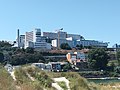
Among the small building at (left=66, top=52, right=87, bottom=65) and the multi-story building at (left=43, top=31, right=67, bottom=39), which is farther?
the multi-story building at (left=43, top=31, right=67, bottom=39)

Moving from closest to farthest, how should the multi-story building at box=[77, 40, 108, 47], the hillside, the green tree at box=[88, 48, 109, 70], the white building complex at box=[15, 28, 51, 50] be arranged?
the hillside < the green tree at box=[88, 48, 109, 70] < the white building complex at box=[15, 28, 51, 50] < the multi-story building at box=[77, 40, 108, 47]

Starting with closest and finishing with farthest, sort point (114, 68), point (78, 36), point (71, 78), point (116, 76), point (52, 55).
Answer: point (71, 78)
point (116, 76)
point (114, 68)
point (52, 55)
point (78, 36)

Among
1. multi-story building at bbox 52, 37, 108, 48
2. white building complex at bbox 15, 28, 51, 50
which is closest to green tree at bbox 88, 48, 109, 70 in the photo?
white building complex at bbox 15, 28, 51, 50

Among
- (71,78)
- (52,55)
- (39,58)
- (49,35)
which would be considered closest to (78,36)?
(49,35)

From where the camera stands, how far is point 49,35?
152 m

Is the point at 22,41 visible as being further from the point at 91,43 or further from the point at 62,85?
the point at 62,85

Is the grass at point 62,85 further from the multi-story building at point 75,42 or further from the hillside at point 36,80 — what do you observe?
the multi-story building at point 75,42

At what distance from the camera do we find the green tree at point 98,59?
89.0 m

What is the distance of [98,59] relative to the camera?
294ft

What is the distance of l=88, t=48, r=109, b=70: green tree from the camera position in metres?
89.0

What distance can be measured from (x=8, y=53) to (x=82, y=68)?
1931cm

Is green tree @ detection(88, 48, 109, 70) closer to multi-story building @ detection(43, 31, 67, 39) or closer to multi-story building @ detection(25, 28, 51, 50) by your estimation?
multi-story building @ detection(25, 28, 51, 50)

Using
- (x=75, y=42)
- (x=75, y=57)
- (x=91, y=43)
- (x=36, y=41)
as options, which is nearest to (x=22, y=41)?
(x=36, y=41)

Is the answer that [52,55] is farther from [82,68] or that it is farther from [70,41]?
[70,41]
